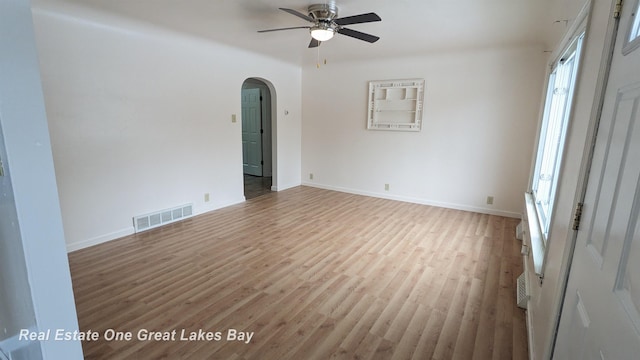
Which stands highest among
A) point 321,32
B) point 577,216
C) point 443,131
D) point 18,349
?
point 321,32

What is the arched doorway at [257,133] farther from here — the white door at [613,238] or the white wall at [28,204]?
the white door at [613,238]

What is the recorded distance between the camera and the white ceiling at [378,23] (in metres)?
2.69

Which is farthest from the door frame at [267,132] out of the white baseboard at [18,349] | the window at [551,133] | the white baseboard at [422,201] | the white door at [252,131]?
the white baseboard at [18,349]

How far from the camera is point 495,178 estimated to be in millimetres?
4402

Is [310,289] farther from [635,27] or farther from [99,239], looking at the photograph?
[99,239]

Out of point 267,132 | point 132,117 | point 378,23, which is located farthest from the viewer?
point 267,132

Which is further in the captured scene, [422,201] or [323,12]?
[422,201]

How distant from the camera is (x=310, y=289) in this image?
2439 millimetres

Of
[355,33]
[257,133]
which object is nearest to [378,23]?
[355,33]

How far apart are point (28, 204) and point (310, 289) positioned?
187cm

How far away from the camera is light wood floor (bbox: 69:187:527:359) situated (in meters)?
1.84

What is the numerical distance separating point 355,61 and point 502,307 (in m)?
4.28

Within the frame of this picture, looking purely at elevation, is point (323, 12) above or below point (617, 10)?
above

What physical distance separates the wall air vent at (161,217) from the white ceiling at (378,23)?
2.21m
